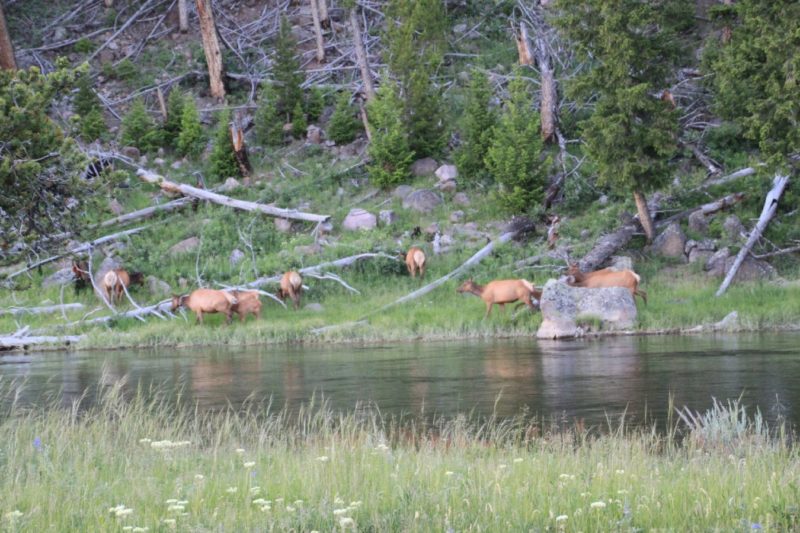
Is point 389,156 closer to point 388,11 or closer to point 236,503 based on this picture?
point 388,11

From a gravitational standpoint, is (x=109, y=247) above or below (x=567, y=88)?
below

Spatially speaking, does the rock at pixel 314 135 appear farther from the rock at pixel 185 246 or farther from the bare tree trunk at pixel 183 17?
the bare tree trunk at pixel 183 17

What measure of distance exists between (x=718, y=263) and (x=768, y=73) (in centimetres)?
532

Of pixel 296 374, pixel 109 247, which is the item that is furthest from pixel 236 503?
pixel 109 247

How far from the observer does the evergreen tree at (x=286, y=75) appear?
42.2m

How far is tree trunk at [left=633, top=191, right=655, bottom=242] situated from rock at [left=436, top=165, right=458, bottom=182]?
317 inches

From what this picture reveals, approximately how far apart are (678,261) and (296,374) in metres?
14.4

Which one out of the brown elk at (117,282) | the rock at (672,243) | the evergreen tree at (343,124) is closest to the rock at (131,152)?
the evergreen tree at (343,124)

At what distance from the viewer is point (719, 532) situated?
6.34 metres

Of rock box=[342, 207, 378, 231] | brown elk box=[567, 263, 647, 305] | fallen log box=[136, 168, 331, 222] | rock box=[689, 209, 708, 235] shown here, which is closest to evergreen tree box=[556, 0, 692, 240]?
rock box=[689, 209, 708, 235]

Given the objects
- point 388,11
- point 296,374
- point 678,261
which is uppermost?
point 388,11

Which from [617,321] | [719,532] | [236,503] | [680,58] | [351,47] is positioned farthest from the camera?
[351,47]

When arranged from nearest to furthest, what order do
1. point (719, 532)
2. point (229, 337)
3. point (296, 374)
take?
point (719, 532) < point (296, 374) < point (229, 337)

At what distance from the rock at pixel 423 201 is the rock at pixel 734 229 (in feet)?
33.2
